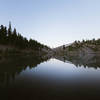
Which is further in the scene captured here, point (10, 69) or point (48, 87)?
point (10, 69)

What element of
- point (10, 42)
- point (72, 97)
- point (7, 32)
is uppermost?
point (7, 32)

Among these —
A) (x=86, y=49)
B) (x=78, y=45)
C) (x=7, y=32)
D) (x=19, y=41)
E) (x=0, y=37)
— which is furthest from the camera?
(x=78, y=45)

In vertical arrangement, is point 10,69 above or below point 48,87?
above

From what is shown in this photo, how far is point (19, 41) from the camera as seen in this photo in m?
90.1

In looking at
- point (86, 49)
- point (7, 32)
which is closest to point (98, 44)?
point (86, 49)

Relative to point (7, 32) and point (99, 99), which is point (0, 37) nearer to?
point (7, 32)

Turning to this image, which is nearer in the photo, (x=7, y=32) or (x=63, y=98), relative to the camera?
(x=63, y=98)

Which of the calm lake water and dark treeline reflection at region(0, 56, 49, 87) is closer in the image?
the calm lake water

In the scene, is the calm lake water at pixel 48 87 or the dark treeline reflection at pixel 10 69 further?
the dark treeline reflection at pixel 10 69

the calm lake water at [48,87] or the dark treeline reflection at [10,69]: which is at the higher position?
the dark treeline reflection at [10,69]

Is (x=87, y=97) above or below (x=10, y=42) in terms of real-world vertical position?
below

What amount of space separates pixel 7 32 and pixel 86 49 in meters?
139

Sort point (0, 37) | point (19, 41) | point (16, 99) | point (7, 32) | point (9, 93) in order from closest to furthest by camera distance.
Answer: point (16, 99) < point (9, 93) < point (0, 37) < point (7, 32) < point (19, 41)

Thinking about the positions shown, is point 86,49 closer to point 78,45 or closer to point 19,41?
point 78,45
